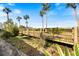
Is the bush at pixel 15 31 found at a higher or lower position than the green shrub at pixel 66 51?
higher

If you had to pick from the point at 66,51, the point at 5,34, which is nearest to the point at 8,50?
the point at 5,34

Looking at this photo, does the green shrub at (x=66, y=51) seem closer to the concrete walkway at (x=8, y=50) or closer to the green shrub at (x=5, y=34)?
the concrete walkway at (x=8, y=50)

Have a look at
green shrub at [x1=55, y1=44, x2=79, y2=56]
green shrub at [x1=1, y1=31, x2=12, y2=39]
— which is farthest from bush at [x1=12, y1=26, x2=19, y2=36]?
green shrub at [x1=55, y1=44, x2=79, y2=56]

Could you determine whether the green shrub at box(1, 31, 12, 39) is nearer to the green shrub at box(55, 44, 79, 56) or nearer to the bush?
the bush

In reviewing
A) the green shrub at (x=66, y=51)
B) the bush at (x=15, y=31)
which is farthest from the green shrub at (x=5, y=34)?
the green shrub at (x=66, y=51)

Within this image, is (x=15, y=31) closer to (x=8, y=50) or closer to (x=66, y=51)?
(x=8, y=50)

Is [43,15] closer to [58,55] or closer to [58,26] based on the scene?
[58,26]

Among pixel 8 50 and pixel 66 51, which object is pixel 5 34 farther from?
pixel 66 51

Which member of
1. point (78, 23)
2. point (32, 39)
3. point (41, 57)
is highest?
point (78, 23)

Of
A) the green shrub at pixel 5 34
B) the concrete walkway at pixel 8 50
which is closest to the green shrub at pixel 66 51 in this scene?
the concrete walkway at pixel 8 50

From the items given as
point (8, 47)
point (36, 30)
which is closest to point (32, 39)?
point (36, 30)

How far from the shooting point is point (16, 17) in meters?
2.58

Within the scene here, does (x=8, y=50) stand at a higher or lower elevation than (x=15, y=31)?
lower

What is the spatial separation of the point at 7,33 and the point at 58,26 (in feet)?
1.74
